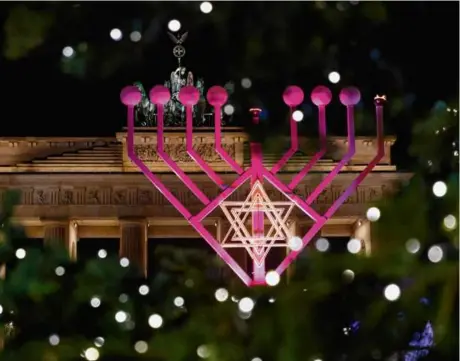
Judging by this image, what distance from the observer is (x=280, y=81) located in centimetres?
246

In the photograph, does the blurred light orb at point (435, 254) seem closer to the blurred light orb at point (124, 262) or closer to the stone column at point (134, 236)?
the blurred light orb at point (124, 262)

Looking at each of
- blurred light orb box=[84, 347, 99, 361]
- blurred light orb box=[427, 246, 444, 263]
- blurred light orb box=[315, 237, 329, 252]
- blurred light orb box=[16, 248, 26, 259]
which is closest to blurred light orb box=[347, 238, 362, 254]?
blurred light orb box=[315, 237, 329, 252]

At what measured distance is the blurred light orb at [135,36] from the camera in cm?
257

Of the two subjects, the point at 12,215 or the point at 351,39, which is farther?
the point at 351,39

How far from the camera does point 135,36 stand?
2.58 meters

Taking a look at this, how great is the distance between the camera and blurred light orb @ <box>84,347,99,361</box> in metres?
2.16

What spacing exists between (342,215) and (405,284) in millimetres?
20820

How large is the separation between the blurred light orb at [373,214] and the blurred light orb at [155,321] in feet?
1.85

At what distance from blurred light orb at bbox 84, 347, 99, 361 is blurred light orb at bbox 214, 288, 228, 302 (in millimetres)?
315

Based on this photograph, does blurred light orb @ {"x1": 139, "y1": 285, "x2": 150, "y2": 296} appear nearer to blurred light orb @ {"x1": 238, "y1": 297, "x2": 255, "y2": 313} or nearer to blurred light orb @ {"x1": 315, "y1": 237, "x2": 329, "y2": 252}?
blurred light orb @ {"x1": 238, "y1": 297, "x2": 255, "y2": 313}

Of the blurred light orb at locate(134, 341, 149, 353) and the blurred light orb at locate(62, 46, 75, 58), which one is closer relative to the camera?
the blurred light orb at locate(134, 341, 149, 353)

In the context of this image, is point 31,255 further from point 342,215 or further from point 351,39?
point 342,215

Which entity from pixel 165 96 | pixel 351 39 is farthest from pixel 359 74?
pixel 165 96

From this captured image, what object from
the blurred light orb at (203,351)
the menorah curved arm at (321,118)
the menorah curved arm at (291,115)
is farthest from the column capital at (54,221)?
the blurred light orb at (203,351)
